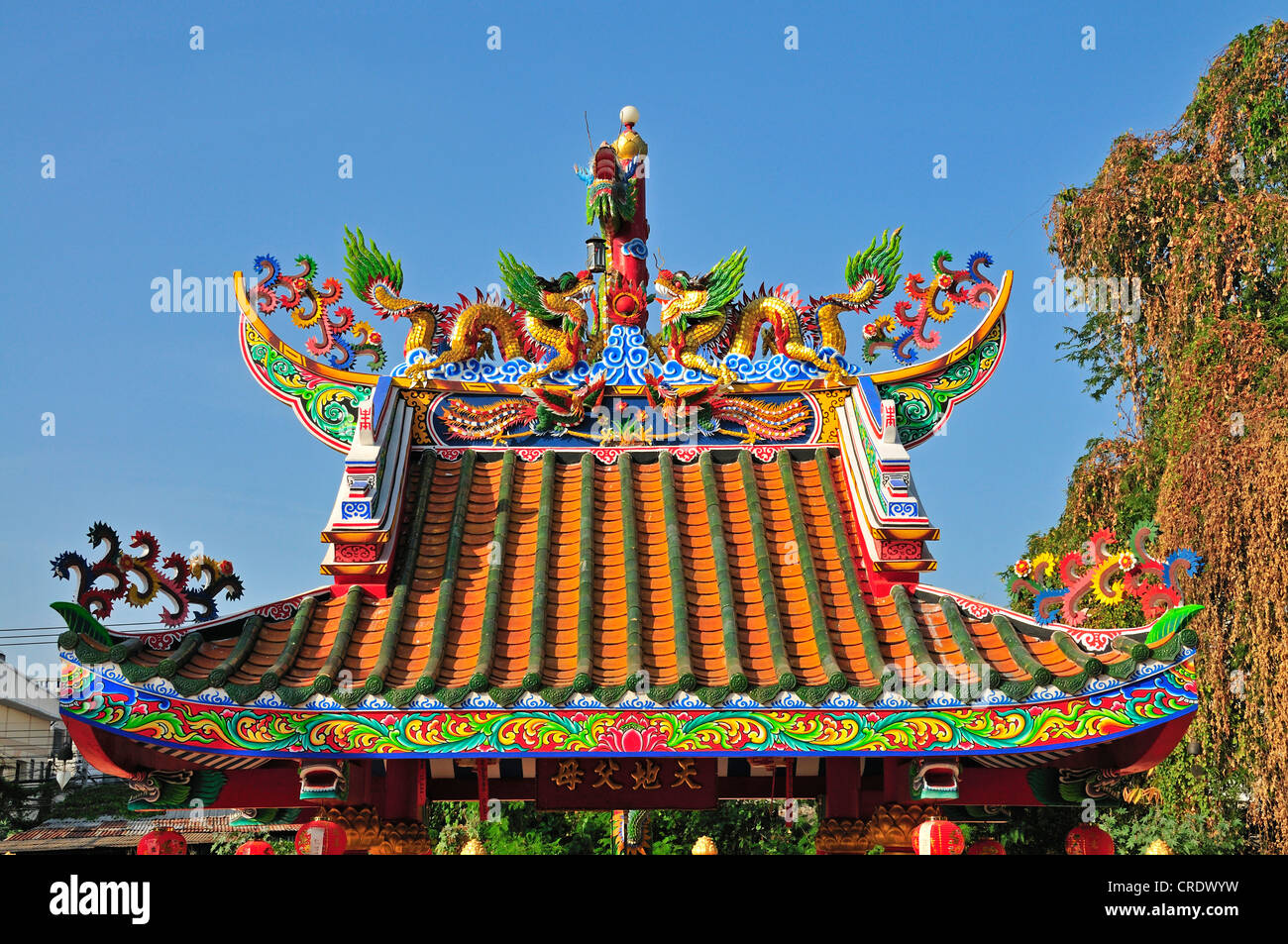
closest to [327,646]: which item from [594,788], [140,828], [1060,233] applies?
[594,788]

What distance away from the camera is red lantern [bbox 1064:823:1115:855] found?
20.6 feet

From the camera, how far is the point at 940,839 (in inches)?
242

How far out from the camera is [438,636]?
635cm

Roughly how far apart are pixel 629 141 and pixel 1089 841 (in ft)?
17.3

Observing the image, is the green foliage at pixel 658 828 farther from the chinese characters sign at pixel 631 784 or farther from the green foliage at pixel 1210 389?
the chinese characters sign at pixel 631 784

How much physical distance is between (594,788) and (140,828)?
20.4 metres

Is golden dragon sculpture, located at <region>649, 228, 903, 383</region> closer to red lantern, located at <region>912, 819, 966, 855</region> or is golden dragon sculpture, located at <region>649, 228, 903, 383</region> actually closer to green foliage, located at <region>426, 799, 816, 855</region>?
red lantern, located at <region>912, 819, 966, 855</region>

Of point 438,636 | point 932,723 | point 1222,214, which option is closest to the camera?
point 932,723

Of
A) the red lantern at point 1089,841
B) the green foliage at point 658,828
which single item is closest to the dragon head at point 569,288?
the red lantern at point 1089,841

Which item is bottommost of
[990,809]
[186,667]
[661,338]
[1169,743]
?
[990,809]

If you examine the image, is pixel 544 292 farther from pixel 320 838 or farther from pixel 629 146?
pixel 320 838

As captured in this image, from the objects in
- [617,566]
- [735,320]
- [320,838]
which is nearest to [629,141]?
[735,320]

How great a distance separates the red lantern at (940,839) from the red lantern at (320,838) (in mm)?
2769
